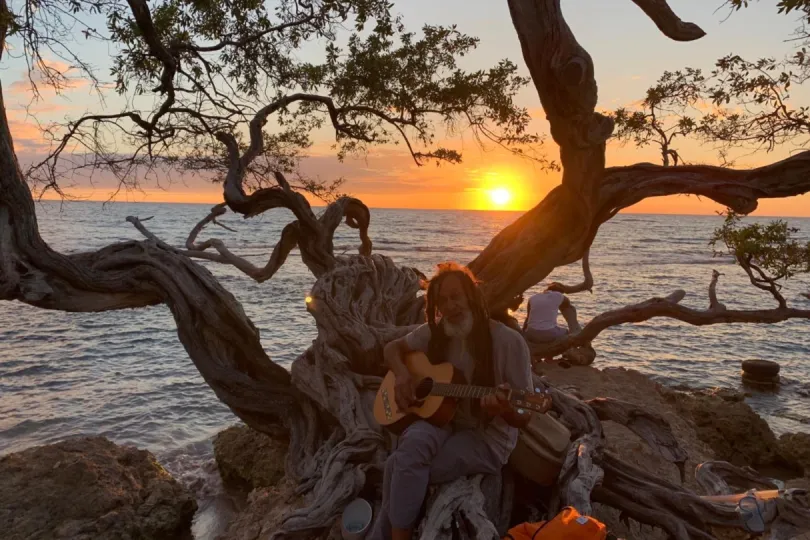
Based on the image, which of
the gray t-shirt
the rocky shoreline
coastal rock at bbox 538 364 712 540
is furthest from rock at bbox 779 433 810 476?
the gray t-shirt

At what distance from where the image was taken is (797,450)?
24.9ft

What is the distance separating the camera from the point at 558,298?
9.32 m

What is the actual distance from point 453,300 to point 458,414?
2.21ft

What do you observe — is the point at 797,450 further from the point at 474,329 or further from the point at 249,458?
the point at 249,458

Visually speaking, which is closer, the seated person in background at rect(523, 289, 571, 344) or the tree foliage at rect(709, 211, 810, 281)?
the tree foliage at rect(709, 211, 810, 281)

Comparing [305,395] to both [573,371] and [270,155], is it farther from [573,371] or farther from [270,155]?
[573,371]

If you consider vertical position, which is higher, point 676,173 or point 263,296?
point 676,173

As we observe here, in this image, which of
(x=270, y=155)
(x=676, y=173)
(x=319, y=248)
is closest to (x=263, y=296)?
(x=270, y=155)

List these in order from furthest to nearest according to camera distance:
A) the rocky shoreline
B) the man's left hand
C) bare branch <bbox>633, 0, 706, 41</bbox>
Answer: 1. the rocky shoreline
2. the man's left hand
3. bare branch <bbox>633, 0, 706, 41</bbox>

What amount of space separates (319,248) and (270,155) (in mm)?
2264

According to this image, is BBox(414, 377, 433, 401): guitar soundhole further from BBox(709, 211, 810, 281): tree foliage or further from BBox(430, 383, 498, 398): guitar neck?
BBox(709, 211, 810, 281): tree foliage

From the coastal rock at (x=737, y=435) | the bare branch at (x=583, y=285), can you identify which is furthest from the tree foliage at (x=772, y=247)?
the bare branch at (x=583, y=285)

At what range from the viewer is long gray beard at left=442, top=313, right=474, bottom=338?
3342 mm

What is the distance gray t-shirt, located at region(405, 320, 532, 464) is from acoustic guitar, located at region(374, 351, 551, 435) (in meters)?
0.07
